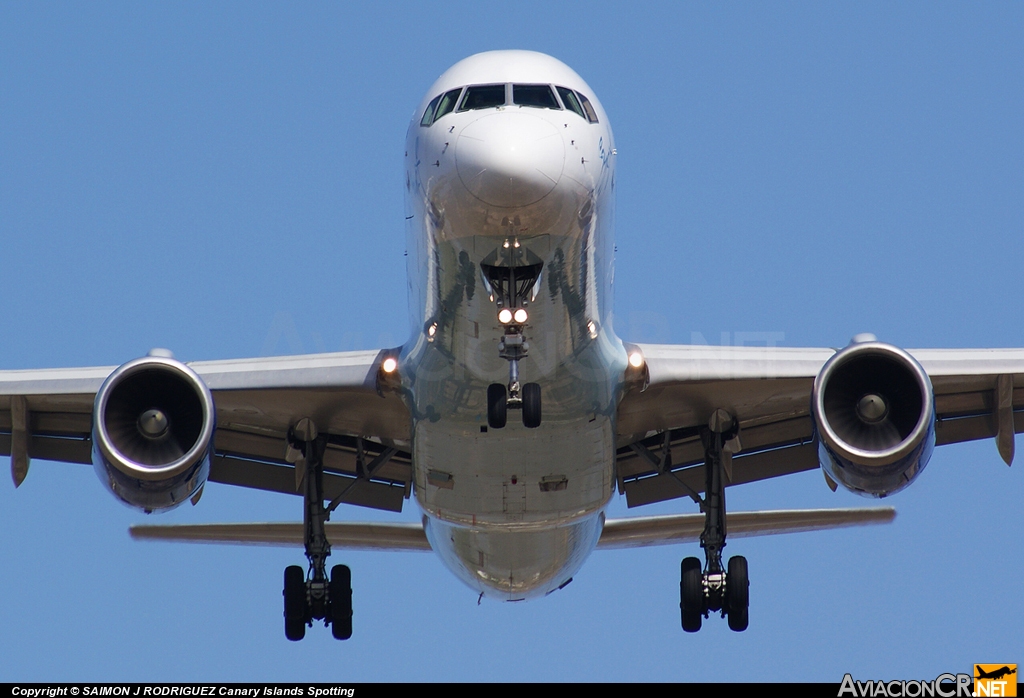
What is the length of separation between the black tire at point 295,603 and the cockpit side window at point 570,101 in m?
8.40

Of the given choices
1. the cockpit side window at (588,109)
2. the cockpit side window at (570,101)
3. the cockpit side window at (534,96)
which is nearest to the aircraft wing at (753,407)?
the cockpit side window at (588,109)

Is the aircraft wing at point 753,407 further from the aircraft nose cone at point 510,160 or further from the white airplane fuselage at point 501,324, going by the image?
the aircraft nose cone at point 510,160

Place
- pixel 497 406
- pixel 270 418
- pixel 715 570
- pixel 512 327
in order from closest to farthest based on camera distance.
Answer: pixel 512 327, pixel 497 406, pixel 270 418, pixel 715 570

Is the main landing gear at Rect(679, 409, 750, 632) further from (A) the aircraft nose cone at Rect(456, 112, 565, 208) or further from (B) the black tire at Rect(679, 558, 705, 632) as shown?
(A) the aircraft nose cone at Rect(456, 112, 565, 208)

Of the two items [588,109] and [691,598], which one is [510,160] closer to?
[588,109]

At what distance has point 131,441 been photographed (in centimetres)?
1783

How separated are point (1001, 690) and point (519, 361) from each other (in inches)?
264

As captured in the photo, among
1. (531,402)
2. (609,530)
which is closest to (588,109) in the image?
(531,402)

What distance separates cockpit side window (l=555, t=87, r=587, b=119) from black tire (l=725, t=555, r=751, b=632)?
758 cm

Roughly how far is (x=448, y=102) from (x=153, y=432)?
5010mm

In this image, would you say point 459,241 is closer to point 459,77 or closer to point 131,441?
point 459,77

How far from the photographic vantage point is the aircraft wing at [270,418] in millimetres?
18984

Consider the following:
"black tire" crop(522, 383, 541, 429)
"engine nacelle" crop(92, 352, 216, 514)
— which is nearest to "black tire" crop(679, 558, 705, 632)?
"black tire" crop(522, 383, 541, 429)

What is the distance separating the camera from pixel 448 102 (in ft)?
52.1
